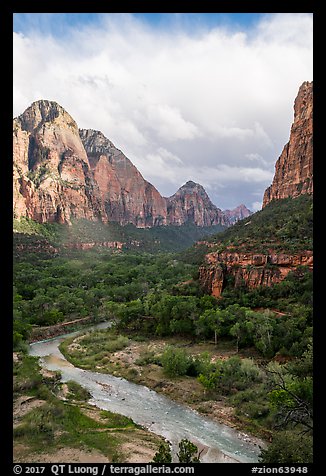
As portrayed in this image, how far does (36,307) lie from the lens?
32.6m

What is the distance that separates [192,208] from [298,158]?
387 feet

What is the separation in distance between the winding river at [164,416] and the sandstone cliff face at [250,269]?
13231 millimetres

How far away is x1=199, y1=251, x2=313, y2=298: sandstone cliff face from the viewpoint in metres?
25.1

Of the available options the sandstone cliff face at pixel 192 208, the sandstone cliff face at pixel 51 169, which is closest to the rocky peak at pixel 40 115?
the sandstone cliff face at pixel 51 169

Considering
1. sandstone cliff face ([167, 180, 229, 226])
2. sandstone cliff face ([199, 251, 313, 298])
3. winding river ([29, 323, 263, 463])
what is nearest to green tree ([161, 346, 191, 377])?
winding river ([29, 323, 263, 463])

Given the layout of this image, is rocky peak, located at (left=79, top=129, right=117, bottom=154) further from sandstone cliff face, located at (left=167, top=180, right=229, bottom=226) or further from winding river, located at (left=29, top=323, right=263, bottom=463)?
winding river, located at (left=29, top=323, right=263, bottom=463)

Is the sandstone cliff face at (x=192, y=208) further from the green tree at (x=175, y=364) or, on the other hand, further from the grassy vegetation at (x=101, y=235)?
the green tree at (x=175, y=364)

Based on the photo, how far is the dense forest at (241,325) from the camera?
1112cm

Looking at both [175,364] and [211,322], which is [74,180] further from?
[175,364]

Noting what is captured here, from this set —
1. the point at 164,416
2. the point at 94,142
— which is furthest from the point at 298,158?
the point at 94,142

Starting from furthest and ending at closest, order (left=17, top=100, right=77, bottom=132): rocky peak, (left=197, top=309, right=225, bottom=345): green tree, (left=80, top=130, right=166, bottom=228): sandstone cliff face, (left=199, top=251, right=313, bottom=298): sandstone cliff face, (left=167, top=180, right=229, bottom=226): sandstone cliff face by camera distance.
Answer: (left=167, top=180, right=229, bottom=226): sandstone cliff face < (left=80, top=130, right=166, bottom=228): sandstone cliff face < (left=17, top=100, right=77, bottom=132): rocky peak < (left=199, top=251, right=313, bottom=298): sandstone cliff face < (left=197, top=309, right=225, bottom=345): green tree

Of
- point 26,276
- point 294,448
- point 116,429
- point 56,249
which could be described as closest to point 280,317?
point 116,429

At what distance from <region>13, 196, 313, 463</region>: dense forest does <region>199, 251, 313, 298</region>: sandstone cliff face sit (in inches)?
31.0
